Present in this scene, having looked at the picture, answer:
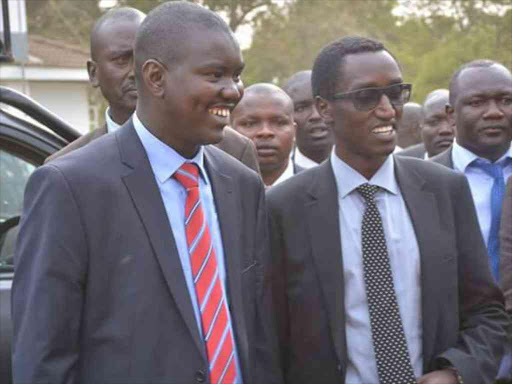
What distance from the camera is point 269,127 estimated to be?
5.57 metres

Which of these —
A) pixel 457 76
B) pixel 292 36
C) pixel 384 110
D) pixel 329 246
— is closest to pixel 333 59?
pixel 384 110

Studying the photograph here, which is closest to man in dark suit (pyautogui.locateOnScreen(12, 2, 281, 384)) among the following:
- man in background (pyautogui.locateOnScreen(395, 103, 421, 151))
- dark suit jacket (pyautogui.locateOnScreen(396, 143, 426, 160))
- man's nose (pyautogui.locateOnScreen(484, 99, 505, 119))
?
man's nose (pyautogui.locateOnScreen(484, 99, 505, 119))

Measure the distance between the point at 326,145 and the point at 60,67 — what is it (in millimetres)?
19052

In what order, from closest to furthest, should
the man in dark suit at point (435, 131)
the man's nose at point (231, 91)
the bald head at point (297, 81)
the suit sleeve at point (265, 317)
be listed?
1. the man's nose at point (231, 91)
2. the suit sleeve at point (265, 317)
3. the bald head at point (297, 81)
4. the man in dark suit at point (435, 131)

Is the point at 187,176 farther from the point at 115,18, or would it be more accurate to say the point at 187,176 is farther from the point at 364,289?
the point at 115,18

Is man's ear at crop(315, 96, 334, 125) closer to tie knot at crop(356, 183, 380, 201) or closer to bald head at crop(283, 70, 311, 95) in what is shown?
tie knot at crop(356, 183, 380, 201)

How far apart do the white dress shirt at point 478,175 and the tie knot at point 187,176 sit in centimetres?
200

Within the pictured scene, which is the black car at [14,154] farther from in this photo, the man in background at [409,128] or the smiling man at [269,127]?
the man in background at [409,128]

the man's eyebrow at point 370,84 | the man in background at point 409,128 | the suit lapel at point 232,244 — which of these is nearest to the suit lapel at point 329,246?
the man's eyebrow at point 370,84

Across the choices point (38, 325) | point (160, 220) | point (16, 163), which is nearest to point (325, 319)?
point (160, 220)

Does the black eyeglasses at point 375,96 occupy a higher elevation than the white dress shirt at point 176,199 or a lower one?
higher

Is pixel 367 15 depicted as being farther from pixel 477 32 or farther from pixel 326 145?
pixel 326 145

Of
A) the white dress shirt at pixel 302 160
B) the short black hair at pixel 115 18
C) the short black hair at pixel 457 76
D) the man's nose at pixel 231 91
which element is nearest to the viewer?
the man's nose at pixel 231 91

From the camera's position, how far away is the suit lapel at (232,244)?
293cm
